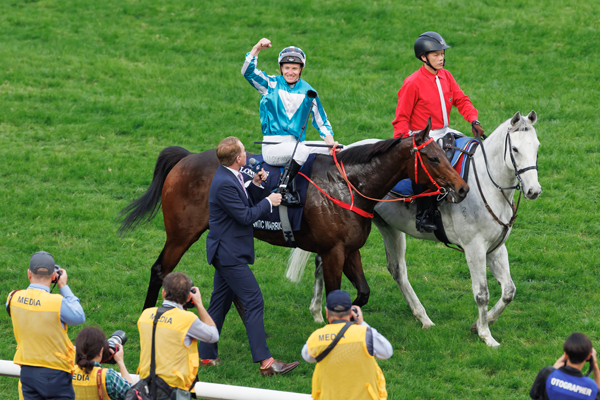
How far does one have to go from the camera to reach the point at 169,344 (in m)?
4.26

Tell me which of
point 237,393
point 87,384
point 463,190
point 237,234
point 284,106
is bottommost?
point 237,393

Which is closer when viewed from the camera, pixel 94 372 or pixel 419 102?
pixel 94 372

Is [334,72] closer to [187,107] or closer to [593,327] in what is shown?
[187,107]

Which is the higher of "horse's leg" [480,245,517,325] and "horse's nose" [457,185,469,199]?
"horse's nose" [457,185,469,199]

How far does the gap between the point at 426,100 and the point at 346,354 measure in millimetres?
3899

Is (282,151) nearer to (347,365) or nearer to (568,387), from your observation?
(347,365)

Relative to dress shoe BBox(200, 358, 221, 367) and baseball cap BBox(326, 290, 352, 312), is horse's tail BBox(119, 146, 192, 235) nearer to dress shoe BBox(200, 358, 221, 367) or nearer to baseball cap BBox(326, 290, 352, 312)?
dress shoe BBox(200, 358, 221, 367)

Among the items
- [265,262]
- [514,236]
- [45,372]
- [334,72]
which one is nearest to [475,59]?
[334,72]

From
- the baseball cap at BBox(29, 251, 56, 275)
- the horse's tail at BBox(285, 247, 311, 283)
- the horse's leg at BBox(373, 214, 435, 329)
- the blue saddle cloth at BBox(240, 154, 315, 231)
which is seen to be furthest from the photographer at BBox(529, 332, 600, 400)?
the horse's tail at BBox(285, 247, 311, 283)

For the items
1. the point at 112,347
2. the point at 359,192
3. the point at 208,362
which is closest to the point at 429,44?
the point at 359,192

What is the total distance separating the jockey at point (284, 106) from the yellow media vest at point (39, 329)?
277cm

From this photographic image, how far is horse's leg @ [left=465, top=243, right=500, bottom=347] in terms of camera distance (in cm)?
685

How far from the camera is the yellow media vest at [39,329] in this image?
4.52 metres

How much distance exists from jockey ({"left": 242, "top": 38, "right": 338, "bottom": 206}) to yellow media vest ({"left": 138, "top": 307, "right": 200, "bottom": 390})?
8.68 ft
